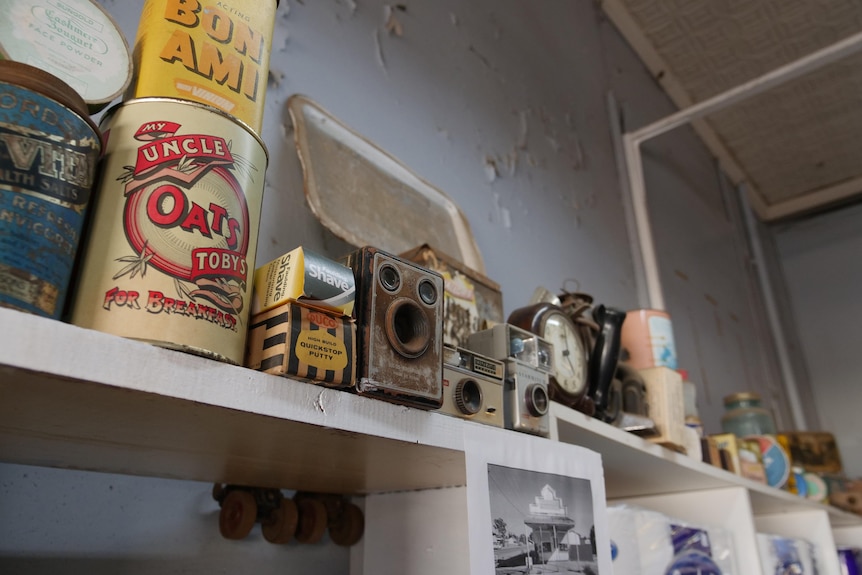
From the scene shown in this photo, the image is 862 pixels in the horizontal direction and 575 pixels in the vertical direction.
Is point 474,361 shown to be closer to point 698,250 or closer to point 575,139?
point 575,139

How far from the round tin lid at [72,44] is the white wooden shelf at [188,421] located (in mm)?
210

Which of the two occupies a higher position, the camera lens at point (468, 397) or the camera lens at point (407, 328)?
the camera lens at point (407, 328)

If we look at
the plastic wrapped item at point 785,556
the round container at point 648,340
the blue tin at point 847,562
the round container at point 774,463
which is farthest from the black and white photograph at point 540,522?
the blue tin at point 847,562

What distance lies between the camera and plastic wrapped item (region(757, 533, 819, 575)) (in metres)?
1.22

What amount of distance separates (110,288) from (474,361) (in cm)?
37

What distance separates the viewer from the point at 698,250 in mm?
2539

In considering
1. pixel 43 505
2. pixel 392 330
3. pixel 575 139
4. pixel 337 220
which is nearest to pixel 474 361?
pixel 392 330

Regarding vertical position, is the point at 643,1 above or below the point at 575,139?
above

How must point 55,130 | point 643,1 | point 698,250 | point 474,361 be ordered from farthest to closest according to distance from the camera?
1. point 698,250
2. point 643,1
3. point 474,361
4. point 55,130

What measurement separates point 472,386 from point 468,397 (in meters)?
0.01

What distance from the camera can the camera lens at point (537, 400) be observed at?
2.33 ft

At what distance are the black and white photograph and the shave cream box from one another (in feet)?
0.80

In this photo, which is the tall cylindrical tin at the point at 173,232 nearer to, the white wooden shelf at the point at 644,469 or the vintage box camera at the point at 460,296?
the vintage box camera at the point at 460,296

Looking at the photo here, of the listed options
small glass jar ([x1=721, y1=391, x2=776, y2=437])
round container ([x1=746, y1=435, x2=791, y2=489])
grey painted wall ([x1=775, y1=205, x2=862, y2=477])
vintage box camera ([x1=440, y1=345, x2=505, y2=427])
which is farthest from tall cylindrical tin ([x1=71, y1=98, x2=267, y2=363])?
grey painted wall ([x1=775, y1=205, x2=862, y2=477])
